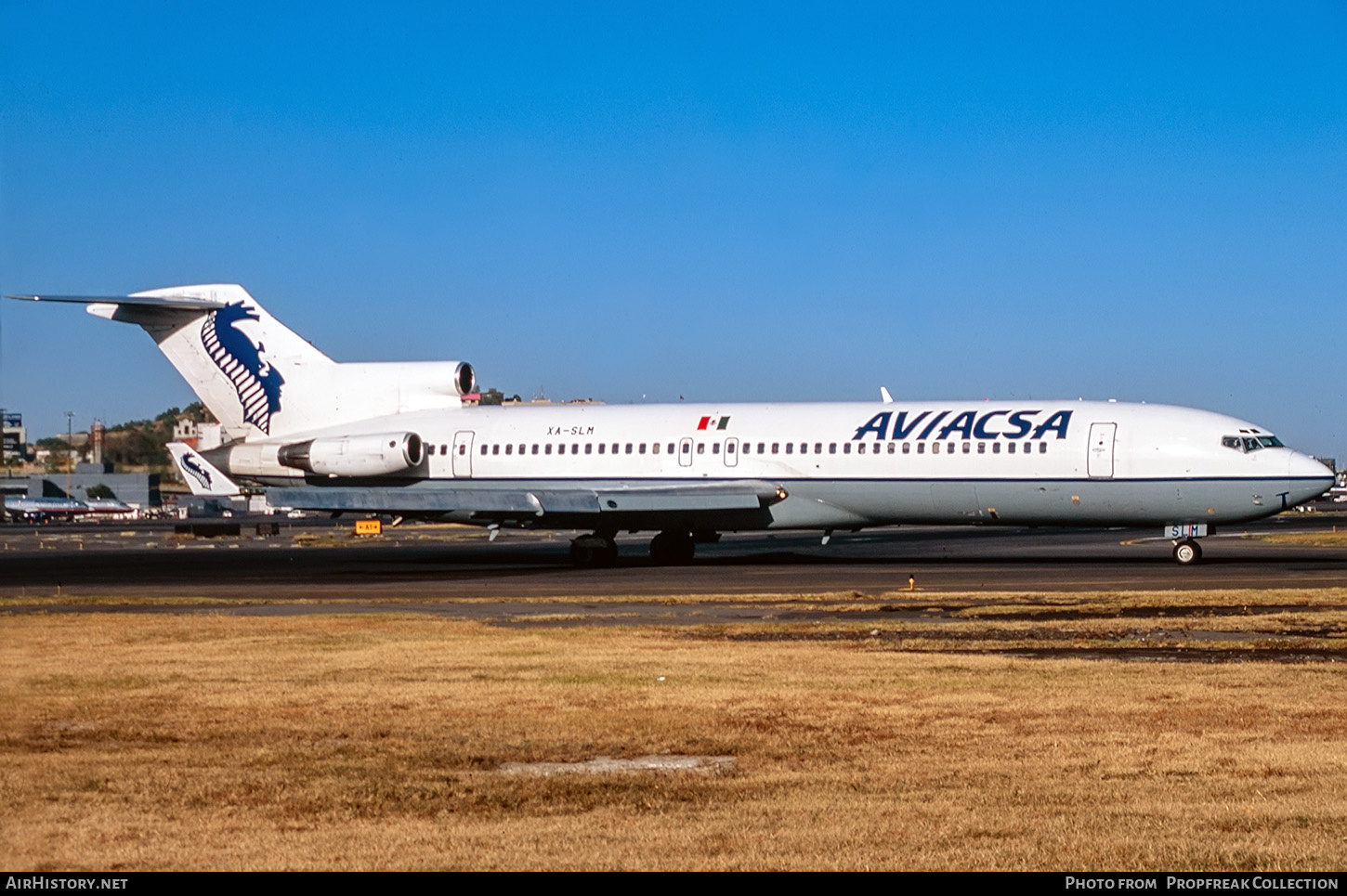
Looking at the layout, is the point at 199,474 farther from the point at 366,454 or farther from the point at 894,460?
the point at 894,460

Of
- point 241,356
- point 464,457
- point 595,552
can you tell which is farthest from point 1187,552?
point 241,356

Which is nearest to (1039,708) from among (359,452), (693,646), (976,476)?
(693,646)

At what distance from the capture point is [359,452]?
44500 mm

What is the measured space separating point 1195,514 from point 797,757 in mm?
27209

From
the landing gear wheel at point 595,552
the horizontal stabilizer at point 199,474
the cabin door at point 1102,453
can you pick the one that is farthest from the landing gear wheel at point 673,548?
the horizontal stabilizer at point 199,474

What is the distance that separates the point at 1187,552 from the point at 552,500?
15.9 metres

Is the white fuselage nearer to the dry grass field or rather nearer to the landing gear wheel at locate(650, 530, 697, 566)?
the landing gear wheel at locate(650, 530, 697, 566)

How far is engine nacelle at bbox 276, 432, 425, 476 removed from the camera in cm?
4434

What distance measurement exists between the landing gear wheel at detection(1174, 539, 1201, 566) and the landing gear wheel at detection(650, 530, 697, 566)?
12686 millimetres

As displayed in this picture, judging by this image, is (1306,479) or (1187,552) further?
(1187,552)

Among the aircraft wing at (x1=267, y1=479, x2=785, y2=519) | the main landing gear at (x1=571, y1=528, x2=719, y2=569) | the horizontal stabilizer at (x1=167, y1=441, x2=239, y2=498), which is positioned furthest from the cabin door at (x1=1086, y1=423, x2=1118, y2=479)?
the horizontal stabilizer at (x1=167, y1=441, x2=239, y2=498)

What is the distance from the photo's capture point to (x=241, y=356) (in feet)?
152

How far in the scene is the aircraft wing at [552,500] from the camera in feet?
130
